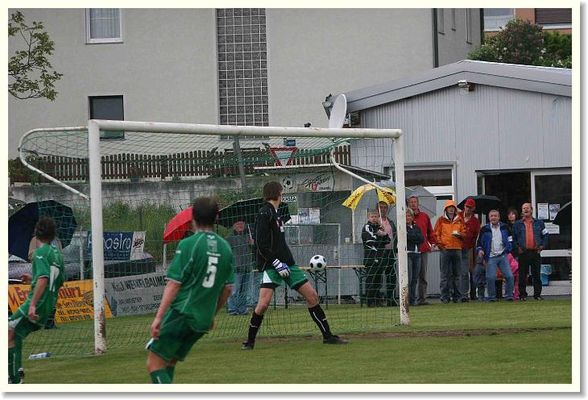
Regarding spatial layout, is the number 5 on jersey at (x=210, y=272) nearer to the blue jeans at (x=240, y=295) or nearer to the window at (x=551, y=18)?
the blue jeans at (x=240, y=295)

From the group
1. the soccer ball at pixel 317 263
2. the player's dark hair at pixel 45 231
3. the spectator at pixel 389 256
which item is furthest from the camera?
the soccer ball at pixel 317 263

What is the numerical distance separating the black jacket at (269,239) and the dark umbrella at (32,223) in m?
3.39

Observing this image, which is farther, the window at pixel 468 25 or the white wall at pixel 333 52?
the window at pixel 468 25

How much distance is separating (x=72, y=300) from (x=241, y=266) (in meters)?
2.67

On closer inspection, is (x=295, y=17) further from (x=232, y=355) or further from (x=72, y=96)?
(x=232, y=355)

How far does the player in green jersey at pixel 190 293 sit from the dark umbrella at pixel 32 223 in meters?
7.16

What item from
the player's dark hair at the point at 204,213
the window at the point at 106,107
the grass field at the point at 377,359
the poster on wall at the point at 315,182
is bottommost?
the grass field at the point at 377,359

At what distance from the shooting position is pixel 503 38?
160ft

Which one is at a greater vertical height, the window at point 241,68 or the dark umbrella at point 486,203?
the window at point 241,68

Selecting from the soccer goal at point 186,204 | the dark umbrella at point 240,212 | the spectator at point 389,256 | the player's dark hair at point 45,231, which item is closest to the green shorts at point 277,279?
the soccer goal at point 186,204

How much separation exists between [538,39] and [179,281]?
40.8m

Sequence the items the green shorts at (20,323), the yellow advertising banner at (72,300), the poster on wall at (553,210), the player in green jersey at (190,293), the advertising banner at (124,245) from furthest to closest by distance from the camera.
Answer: the poster on wall at (553,210) → the yellow advertising banner at (72,300) → the advertising banner at (124,245) → the green shorts at (20,323) → the player in green jersey at (190,293)

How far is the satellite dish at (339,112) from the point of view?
2612 cm

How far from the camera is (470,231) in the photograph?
2367 centimetres
